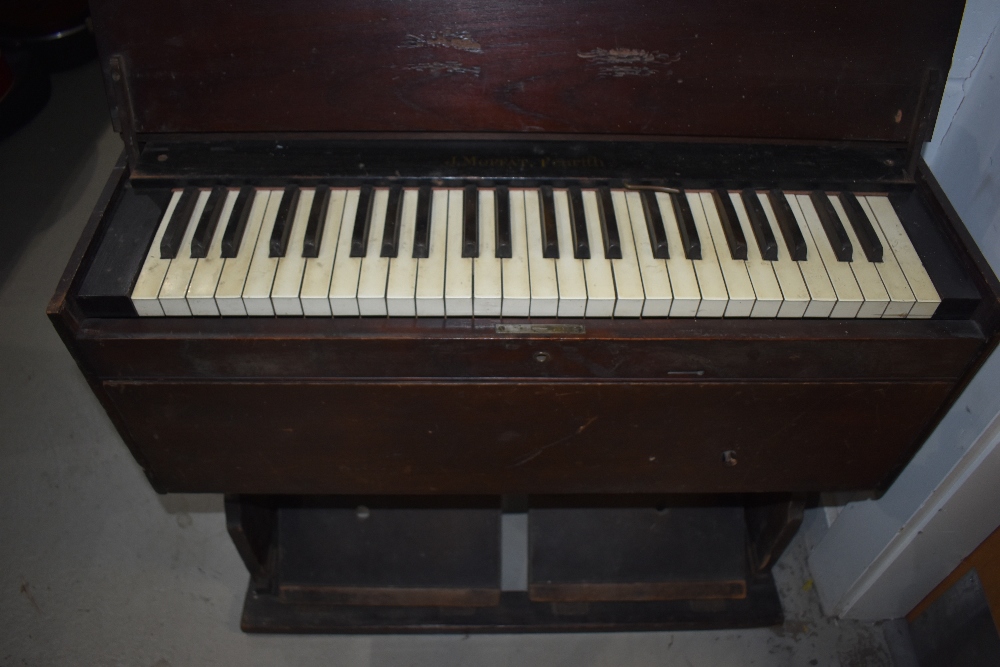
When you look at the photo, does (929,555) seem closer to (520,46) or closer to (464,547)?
(464,547)

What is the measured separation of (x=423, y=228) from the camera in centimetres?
128

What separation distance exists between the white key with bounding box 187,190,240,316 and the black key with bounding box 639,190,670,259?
676 mm

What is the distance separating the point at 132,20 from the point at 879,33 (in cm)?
122

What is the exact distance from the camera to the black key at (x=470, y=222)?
126 centimetres

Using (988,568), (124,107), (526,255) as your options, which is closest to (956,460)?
(988,568)

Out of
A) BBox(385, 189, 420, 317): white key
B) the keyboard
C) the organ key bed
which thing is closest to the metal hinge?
the organ key bed

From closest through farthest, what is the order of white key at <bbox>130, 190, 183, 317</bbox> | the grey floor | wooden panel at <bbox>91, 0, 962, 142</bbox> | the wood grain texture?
white key at <bbox>130, 190, 183, 317</bbox>, wooden panel at <bbox>91, 0, 962, 142</bbox>, the wood grain texture, the grey floor

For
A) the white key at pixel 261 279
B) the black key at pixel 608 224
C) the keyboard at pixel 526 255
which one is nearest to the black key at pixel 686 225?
the keyboard at pixel 526 255

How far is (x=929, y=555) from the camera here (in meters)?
1.73

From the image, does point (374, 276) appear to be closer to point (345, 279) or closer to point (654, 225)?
point (345, 279)

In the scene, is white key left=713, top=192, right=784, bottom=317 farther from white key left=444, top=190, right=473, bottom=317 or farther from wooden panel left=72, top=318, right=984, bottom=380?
white key left=444, top=190, right=473, bottom=317

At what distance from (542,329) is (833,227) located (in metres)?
0.51

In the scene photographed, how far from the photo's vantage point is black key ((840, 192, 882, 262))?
4.21ft

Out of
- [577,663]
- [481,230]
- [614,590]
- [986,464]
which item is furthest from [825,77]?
[577,663]
